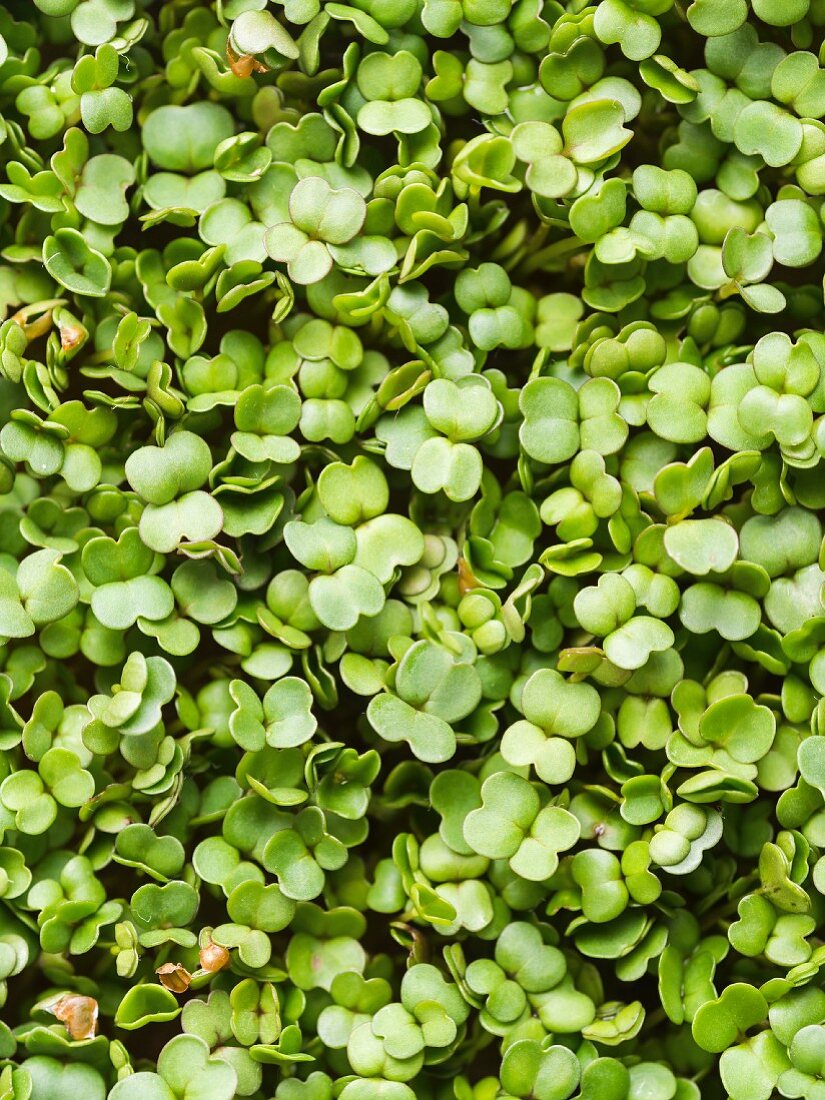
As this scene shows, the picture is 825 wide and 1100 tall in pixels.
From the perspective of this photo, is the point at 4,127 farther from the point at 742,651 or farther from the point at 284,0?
the point at 742,651

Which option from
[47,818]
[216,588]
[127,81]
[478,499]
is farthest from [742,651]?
[127,81]

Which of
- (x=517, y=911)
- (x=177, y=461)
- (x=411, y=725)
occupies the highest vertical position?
(x=177, y=461)

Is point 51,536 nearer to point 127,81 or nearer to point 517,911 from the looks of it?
point 127,81

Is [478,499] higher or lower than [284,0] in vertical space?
lower

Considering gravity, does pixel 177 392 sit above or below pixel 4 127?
below

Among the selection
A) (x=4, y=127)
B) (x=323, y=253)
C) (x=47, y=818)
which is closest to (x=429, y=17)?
(x=323, y=253)

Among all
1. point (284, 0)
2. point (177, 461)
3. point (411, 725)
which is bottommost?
point (411, 725)
